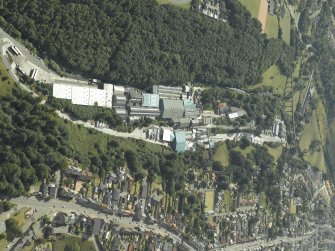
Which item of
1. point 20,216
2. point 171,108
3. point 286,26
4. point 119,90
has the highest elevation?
point 286,26

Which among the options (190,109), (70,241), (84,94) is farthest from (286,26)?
(70,241)

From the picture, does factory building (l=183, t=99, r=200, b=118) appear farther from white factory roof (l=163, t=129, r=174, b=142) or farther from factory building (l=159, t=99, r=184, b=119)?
white factory roof (l=163, t=129, r=174, b=142)

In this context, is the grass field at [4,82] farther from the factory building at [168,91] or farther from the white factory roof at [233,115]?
the white factory roof at [233,115]

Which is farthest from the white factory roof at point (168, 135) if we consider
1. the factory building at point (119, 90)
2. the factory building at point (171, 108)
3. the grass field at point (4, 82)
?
the grass field at point (4, 82)

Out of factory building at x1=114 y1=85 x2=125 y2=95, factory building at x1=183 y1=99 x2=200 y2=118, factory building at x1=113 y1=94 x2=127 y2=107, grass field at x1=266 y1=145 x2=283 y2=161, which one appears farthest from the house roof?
grass field at x1=266 y1=145 x2=283 y2=161

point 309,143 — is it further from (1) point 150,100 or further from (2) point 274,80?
(1) point 150,100
